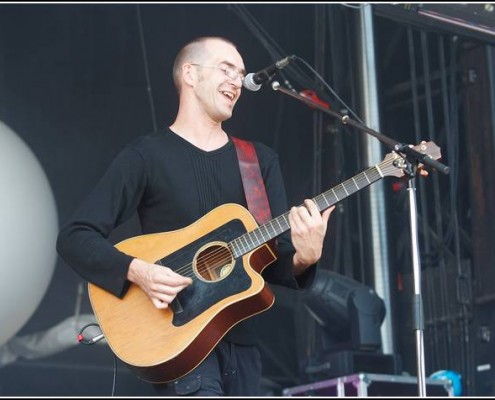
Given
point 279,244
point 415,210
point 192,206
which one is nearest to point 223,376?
point 279,244

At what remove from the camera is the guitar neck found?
14.1ft

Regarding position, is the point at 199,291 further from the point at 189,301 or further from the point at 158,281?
the point at 158,281

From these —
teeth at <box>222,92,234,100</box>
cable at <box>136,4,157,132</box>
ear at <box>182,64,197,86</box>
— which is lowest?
teeth at <box>222,92,234,100</box>

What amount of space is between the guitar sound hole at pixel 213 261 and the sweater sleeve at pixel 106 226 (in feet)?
0.96

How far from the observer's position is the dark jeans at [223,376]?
162 inches

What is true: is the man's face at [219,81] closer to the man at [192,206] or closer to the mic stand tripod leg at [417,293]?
the man at [192,206]

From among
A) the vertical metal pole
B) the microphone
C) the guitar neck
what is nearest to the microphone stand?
the guitar neck

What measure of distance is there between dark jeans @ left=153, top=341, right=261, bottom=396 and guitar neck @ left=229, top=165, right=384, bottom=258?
1.27 ft

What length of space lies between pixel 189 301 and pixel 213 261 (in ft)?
0.78

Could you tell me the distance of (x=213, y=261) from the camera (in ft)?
14.4

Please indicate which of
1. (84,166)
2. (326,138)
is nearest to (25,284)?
(84,166)

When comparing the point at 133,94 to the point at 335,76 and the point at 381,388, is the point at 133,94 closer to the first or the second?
the point at 335,76

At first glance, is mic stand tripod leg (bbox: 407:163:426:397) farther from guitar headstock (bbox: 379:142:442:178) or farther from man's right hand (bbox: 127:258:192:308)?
man's right hand (bbox: 127:258:192:308)

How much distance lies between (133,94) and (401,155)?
3423 mm
